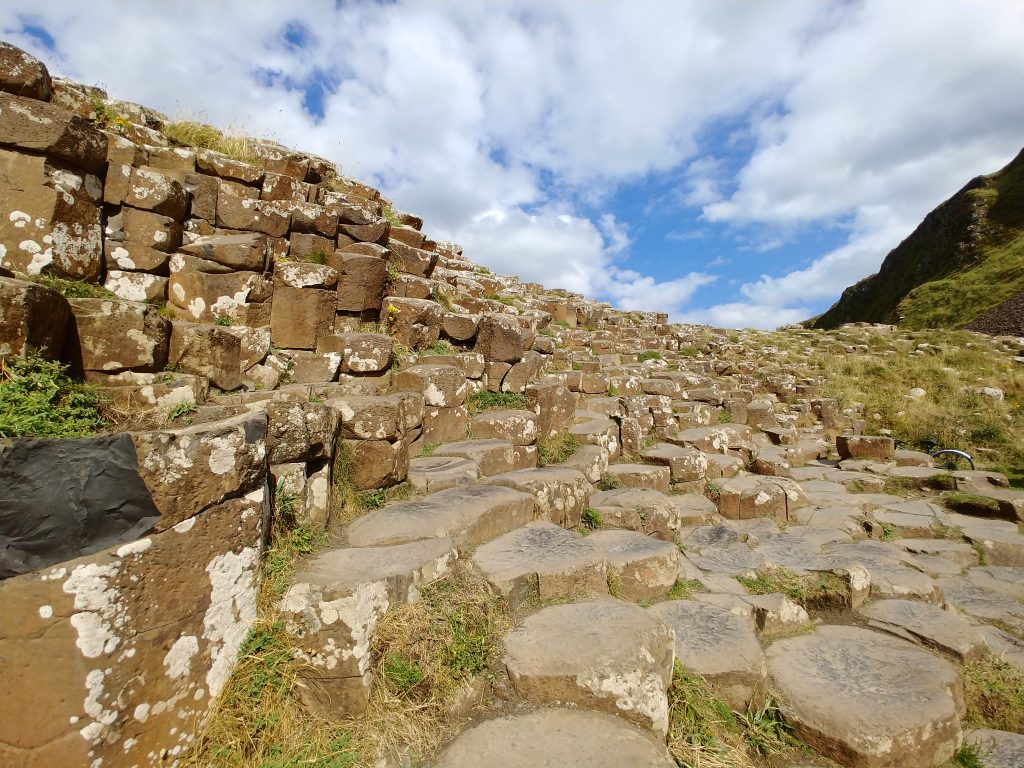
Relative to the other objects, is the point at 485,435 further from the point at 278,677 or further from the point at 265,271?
the point at 278,677

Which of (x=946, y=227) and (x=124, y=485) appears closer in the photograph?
(x=124, y=485)

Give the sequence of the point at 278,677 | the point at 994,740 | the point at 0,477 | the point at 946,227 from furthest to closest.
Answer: the point at 946,227, the point at 994,740, the point at 278,677, the point at 0,477

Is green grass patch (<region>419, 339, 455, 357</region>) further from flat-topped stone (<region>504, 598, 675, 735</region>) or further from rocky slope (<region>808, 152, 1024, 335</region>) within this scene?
rocky slope (<region>808, 152, 1024, 335</region>)

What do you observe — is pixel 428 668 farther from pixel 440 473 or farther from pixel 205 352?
pixel 205 352

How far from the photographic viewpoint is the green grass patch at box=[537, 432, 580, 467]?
5902 mm

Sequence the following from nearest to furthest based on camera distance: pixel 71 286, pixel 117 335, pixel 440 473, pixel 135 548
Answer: pixel 135 548 → pixel 117 335 → pixel 71 286 → pixel 440 473

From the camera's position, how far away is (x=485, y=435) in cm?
578

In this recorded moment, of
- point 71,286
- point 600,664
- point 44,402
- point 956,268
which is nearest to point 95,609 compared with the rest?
point 44,402

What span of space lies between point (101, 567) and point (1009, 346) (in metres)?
28.6

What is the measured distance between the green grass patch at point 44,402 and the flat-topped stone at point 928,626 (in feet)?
17.7

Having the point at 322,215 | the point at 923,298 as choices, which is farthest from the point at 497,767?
the point at 923,298

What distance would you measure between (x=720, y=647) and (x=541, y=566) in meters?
1.22

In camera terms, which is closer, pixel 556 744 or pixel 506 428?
pixel 556 744

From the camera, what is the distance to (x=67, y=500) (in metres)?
1.90
